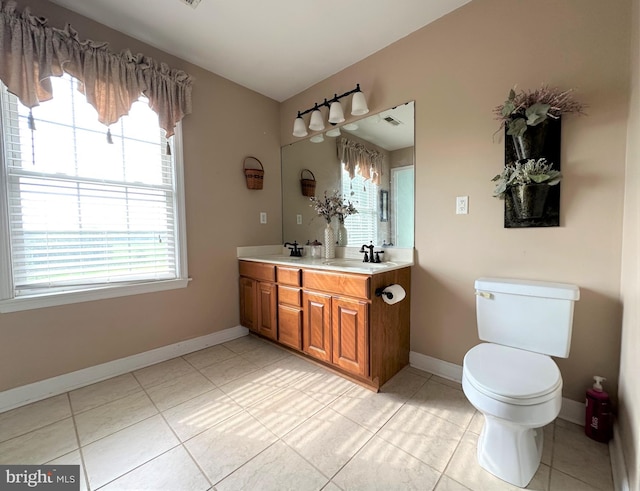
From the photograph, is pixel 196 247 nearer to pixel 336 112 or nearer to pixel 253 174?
pixel 253 174

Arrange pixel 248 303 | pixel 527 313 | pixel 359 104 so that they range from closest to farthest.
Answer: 1. pixel 527 313
2. pixel 359 104
3. pixel 248 303

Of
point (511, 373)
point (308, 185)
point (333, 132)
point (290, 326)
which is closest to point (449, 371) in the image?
point (511, 373)

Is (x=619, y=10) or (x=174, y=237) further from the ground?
(x=619, y=10)

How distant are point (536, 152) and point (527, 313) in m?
0.90

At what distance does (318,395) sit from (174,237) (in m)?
1.74

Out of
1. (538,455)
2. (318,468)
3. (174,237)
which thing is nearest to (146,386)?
(174,237)

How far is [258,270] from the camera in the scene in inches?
101

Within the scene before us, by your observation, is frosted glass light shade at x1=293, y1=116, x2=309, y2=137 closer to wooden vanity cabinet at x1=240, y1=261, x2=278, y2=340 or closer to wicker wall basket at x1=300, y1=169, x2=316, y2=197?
wicker wall basket at x1=300, y1=169, x2=316, y2=197

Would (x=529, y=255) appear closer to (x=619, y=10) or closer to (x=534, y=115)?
(x=534, y=115)

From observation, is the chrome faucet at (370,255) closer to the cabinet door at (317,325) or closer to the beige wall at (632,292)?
the cabinet door at (317,325)

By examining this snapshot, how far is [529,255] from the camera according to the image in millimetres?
1608

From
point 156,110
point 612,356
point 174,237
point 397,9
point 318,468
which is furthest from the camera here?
point 174,237

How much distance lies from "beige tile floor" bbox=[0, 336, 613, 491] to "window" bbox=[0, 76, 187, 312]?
77 centimetres

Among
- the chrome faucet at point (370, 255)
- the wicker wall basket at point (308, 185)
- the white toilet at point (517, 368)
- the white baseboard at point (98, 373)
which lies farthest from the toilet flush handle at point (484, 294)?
the white baseboard at point (98, 373)
